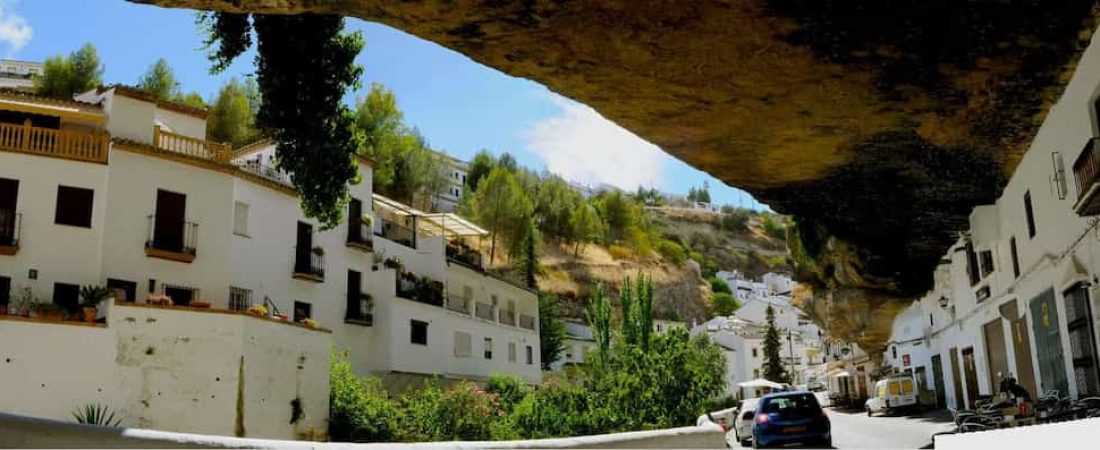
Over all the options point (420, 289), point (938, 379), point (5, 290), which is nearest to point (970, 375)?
point (938, 379)

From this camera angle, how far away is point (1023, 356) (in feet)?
59.9

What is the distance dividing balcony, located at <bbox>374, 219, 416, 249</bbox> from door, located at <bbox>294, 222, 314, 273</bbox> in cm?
630

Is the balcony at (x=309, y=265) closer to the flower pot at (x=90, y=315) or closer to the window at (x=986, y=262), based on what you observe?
the flower pot at (x=90, y=315)

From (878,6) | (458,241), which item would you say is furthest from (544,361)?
(878,6)

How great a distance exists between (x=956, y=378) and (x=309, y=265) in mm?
22016

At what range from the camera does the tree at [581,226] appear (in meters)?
82.1

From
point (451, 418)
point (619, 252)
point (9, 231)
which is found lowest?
point (451, 418)

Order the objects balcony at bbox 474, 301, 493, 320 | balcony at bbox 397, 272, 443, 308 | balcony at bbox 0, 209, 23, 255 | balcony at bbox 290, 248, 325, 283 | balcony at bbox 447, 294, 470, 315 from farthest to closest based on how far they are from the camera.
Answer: balcony at bbox 474, 301, 493, 320
balcony at bbox 447, 294, 470, 315
balcony at bbox 397, 272, 443, 308
balcony at bbox 290, 248, 325, 283
balcony at bbox 0, 209, 23, 255

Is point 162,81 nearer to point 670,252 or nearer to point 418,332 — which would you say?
point 418,332

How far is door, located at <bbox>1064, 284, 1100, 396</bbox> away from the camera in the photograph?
13.6 meters

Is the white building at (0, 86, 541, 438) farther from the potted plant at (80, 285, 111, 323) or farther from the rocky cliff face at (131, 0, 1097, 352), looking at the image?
the rocky cliff face at (131, 0, 1097, 352)

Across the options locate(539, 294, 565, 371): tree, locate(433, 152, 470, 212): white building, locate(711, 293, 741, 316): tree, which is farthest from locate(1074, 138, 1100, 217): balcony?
locate(711, 293, 741, 316): tree

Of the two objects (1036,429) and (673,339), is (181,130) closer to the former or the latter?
(673,339)

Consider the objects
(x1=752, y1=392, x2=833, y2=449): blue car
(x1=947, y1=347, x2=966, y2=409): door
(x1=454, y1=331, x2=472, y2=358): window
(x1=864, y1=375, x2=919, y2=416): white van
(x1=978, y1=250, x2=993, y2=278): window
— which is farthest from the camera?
(x1=454, y1=331, x2=472, y2=358): window
